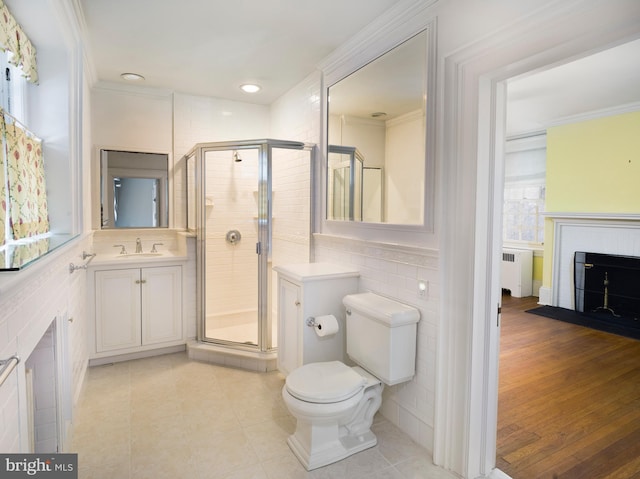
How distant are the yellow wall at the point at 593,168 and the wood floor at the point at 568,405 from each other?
172 cm

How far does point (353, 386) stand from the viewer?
2.00 meters

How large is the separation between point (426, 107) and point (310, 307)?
55.9 inches

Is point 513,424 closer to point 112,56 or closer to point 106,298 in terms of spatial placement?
point 106,298

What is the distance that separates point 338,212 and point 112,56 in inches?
85.7

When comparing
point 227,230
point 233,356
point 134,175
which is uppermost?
point 134,175

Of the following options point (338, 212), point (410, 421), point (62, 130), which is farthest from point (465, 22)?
point (62, 130)

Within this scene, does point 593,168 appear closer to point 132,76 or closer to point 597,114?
point 597,114

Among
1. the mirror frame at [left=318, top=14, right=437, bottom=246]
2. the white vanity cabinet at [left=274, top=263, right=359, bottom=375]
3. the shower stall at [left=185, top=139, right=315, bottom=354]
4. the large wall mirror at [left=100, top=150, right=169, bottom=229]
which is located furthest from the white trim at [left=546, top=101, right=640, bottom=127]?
the large wall mirror at [left=100, top=150, right=169, bottom=229]

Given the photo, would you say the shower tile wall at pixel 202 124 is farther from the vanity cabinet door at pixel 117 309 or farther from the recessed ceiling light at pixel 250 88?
the vanity cabinet door at pixel 117 309

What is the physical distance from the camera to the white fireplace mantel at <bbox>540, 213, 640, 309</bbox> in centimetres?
458

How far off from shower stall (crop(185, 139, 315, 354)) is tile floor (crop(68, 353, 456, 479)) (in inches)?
20.0

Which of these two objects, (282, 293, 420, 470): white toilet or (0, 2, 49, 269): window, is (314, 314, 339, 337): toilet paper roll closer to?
(282, 293, 420, 470): white toilet

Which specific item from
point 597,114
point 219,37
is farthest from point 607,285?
point 219,37

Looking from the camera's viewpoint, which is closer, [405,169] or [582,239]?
[405,169]
